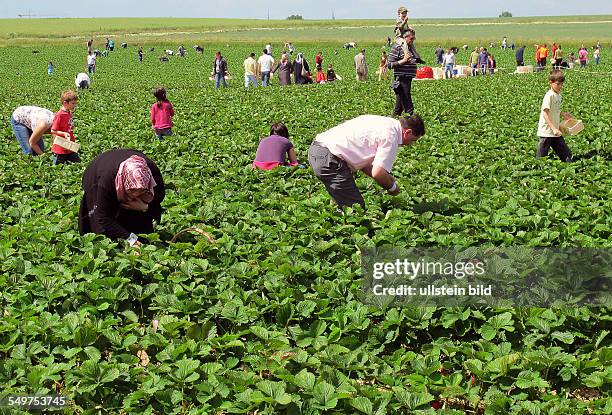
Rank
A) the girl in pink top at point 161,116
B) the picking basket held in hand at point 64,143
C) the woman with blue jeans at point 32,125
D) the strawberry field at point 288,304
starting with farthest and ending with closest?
the girl in pink top at point 161,116
the woman with blue jeans at point 32,125
the picking basket held in hand at point 64,143
the strawberry field at point 288,304

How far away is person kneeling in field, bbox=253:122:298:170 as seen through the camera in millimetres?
10195

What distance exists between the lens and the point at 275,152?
10.2 m

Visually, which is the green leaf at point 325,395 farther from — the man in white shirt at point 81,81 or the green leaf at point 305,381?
the man in white shirt at point 81,81

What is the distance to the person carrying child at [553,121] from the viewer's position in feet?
33.6

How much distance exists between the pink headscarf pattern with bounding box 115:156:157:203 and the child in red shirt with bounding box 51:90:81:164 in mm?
4667

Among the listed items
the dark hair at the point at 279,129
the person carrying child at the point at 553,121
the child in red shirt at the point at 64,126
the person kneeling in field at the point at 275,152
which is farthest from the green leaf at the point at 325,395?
the person carrying child at the point at 553,121

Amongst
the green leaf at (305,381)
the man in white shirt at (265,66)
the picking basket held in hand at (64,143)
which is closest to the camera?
the green leaf at (305,381)

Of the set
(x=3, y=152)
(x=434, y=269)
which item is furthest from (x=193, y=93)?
(x=434, y=269)

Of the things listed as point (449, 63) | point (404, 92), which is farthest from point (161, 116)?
point (449, 63)

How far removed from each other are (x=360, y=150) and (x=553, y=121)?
498cm

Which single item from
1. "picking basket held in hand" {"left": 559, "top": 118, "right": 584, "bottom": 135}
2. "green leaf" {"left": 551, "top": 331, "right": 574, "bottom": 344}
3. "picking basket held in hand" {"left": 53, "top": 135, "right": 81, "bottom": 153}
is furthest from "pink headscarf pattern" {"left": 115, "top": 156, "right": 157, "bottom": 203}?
"picking basket held in hand" {"left": 559, "top": 118, "right": 584, "bottom": 135}

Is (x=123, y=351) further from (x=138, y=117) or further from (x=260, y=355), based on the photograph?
(x=138, y=117)

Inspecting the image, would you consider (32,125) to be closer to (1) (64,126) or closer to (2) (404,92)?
(1) (64,126)

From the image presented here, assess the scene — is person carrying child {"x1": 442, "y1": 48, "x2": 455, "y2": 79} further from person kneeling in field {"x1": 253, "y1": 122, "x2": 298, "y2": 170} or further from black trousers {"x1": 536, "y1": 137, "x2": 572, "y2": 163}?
person kneeling in field {"x1": 253, "y1": 122, "x2": 298, "y2": 170}
